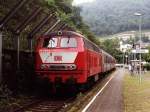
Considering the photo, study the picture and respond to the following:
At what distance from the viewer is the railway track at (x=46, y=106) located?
61.0 feet

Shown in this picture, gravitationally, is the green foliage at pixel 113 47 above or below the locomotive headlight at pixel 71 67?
above

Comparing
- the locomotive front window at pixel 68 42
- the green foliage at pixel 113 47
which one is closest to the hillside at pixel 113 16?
the green foliage at pixel 113 47

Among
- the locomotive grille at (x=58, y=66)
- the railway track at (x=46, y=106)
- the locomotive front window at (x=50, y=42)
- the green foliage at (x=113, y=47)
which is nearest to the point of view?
the railway track at (x=46, y=106)

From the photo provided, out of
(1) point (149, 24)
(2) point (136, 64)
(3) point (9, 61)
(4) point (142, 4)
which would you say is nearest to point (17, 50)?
(3) point (9, 61)

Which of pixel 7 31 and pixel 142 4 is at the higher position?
pixel 142 4

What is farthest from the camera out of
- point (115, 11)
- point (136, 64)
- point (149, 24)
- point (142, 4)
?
point (149, 24)

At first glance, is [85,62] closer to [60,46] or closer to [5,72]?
[60,46]

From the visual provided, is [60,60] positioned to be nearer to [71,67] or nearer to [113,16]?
[71,67]

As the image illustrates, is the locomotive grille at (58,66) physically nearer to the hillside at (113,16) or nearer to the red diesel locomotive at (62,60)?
the red diesel locomotive at (62,60)

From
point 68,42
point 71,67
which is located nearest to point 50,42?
point 68,42

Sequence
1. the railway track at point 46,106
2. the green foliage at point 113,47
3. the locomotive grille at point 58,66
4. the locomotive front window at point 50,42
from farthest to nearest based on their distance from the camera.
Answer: the green foliage at point 113,47 → the locomotive front window at point 50,42 → the locomotive grille at point 58,66 → the railway track at point 46,106

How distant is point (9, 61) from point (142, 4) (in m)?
143

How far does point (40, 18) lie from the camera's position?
26156 millimetres

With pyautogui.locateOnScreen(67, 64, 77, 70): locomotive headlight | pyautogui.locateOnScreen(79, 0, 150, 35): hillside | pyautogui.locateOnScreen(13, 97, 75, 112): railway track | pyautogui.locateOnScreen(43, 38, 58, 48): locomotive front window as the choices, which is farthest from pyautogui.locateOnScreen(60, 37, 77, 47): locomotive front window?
pyautogui.locateOnScreen(79, 0, 150, 35): hillside
